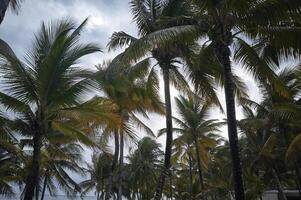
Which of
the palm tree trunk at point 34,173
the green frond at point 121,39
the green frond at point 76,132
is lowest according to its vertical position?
the palm tree trunk at point 34,173

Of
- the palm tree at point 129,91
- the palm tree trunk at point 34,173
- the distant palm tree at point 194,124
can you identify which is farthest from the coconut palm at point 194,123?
the palm tree trunk at point 34,173

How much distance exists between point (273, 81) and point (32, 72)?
25.5 feet

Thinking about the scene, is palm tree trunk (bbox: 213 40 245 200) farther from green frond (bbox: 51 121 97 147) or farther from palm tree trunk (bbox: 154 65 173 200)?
palm tree trunk (bbox: 154 65 173 200)

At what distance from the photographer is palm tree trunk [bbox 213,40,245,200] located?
33.8 feet

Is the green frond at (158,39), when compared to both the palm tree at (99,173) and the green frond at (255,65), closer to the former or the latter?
the green frond at (255,65)

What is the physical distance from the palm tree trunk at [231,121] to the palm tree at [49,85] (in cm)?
378

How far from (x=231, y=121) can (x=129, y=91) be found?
9.12m

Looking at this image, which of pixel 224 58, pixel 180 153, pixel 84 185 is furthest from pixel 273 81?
pixel 84 185

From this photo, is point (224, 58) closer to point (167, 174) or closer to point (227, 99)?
point (227, 99)

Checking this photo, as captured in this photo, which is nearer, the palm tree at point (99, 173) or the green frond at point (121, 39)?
the green frond at point (121, 39)

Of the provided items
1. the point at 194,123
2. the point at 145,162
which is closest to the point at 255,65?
the point at 194,123

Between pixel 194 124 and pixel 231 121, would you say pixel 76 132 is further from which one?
pixel 194 124

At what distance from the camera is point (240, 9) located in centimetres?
1134

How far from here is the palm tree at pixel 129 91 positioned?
1263cm
